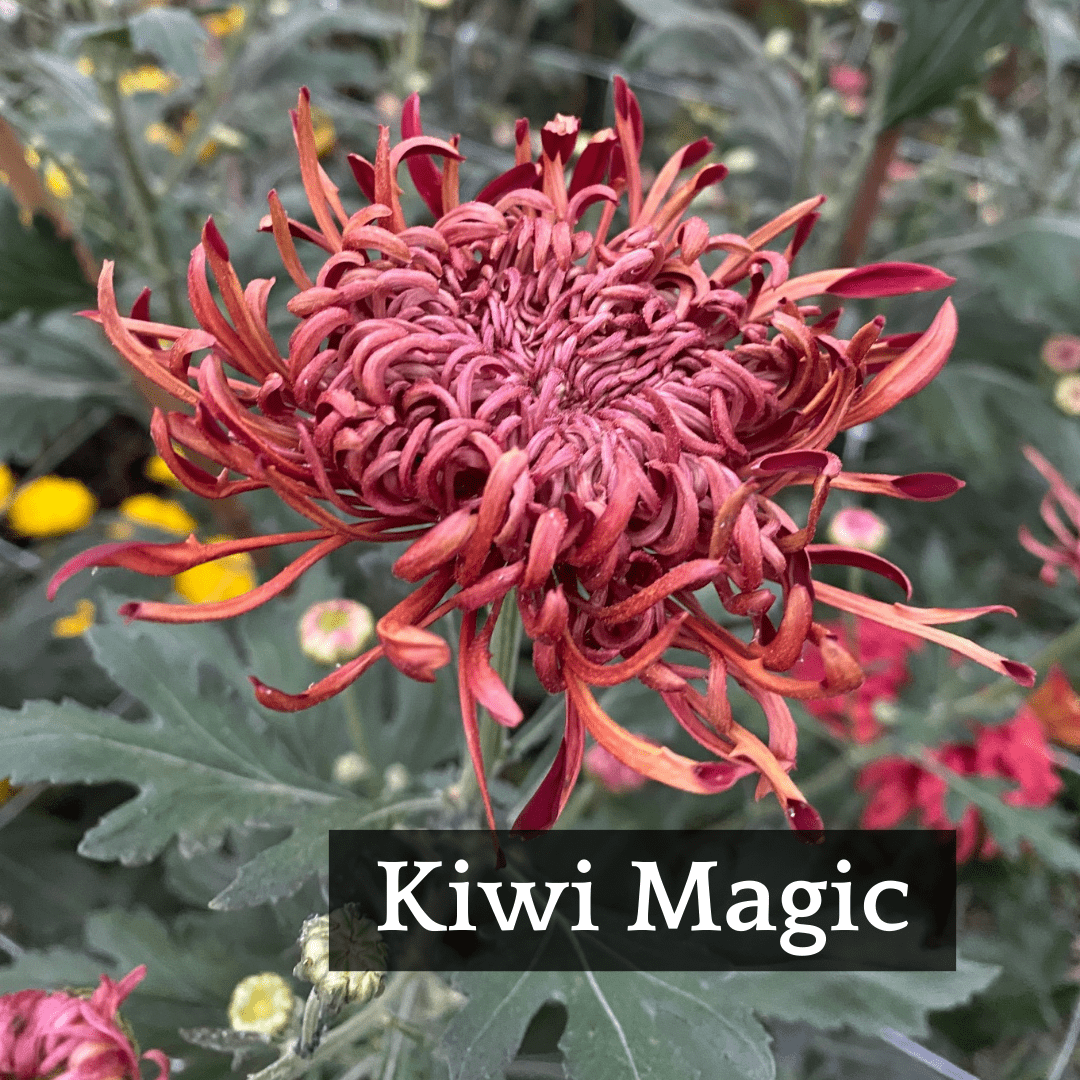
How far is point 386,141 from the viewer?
47 centimetres

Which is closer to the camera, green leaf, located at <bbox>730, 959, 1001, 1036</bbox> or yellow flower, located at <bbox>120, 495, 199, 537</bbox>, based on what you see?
green leaf, located at <bbox>730, 959, 1001, 1036</bbox>

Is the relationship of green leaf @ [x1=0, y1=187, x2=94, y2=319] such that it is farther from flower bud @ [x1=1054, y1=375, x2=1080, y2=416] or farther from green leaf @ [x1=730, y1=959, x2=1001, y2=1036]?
flower bud @ [x1=1054, y1=375, x2=1080, y2=416]

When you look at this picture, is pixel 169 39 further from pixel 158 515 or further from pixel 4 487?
pixel 4 487

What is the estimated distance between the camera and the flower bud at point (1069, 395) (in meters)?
1.12

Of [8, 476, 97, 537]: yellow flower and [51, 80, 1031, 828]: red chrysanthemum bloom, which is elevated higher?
[51, 80, 1031, 828]: red chrysanthemum bloom

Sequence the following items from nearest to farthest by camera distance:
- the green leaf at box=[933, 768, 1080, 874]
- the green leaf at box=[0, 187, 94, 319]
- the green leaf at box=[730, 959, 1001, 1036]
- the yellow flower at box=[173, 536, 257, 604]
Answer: the green leaf at box=[730, 959, 1001, 1036] < the green leaf at box=[933, 768, 1080, 874] < the green leaf at box=[0, 187, 94, 319] < the yellow flower at box=[173, 536, 257, 604]

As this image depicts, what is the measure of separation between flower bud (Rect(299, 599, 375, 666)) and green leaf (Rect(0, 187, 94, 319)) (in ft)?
1.68

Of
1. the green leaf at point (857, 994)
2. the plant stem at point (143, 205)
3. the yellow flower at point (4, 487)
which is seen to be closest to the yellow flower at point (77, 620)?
the yellow flower at point (4, 487)

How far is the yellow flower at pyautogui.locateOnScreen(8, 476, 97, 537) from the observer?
1.26 metres

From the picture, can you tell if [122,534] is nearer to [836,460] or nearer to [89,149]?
[89,149]

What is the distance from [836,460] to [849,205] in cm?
86

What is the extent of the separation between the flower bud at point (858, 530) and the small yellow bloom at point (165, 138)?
983mm

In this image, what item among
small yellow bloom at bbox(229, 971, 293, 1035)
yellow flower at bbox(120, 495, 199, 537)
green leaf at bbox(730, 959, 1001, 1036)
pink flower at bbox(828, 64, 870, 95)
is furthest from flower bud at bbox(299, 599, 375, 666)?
pink flower at bbox(828, 64, 870, 95)

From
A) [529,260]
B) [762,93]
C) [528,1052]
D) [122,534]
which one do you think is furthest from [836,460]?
[122,534]
